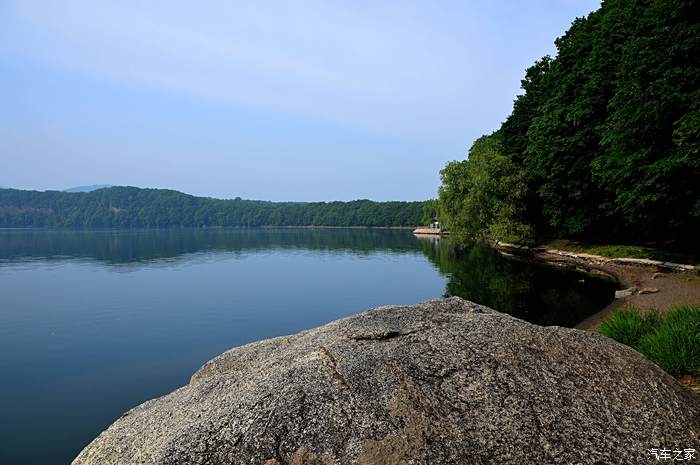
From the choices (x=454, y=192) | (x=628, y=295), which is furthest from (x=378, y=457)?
(x=454, y=192)

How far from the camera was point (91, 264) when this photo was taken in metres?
64.0

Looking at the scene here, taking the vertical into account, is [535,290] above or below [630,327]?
below

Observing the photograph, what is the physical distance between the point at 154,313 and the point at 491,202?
4189cm

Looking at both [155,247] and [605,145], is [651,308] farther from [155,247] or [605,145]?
[155,247]

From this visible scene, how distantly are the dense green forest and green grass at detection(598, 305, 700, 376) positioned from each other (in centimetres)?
1507

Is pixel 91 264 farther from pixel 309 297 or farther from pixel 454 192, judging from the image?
pixel 454 192

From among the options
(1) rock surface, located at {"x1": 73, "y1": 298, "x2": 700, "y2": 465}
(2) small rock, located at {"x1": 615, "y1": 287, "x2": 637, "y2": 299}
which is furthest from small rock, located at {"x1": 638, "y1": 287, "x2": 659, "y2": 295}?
(1) rock surface, located at {"x1": 73, "y1": 298, "x2": 700, "y2": 465}

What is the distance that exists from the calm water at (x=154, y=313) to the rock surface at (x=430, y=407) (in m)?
8.89

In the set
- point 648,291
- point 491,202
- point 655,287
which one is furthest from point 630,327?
point 491,202

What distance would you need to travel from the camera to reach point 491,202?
56938mm

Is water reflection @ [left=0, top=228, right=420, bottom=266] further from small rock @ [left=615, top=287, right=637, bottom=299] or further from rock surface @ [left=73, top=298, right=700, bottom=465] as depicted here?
rock surface @ [left=73, top=298, right=700, bottom=465]

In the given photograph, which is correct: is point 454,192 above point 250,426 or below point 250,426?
above

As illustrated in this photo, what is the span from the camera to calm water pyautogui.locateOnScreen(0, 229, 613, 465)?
1584cm

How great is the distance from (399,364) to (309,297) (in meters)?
31.1
